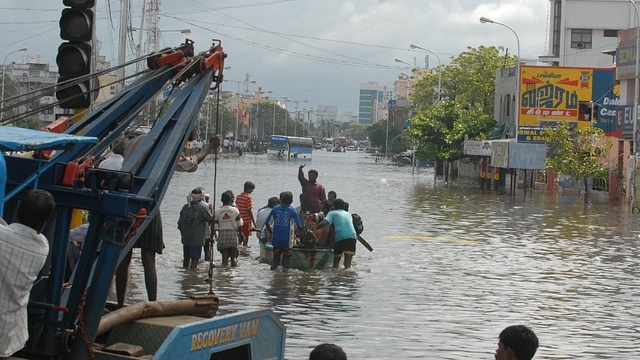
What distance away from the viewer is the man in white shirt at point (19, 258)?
5094mm

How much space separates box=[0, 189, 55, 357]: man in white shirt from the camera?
509cm

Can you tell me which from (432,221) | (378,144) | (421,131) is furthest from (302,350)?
(378,144)

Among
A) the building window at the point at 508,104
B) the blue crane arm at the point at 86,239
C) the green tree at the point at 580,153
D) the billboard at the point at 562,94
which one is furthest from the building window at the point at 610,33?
the blue crane arm at the point at 86,239

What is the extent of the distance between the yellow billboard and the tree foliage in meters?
10.1

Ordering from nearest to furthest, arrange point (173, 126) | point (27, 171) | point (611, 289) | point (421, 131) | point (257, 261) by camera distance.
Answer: point (27, 171)
point (173, 126)
point (611, 289)
point (257, 261)
point (421, 131)

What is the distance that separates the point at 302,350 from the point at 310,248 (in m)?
6.30

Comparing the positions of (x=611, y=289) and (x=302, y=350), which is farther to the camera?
(x=611, y=289)

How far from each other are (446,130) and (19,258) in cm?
6350

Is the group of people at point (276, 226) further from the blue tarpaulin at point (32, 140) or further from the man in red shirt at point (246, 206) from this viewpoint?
the blue tarpaulin at point (32, 140)

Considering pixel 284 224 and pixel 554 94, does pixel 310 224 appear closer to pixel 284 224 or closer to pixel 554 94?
pixel 284 224

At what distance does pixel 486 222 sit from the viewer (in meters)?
30.0

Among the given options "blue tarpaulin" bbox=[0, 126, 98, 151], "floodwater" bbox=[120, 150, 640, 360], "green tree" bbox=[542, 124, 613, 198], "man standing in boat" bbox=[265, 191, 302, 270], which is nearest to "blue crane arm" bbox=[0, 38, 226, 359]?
"blue tarpaulin" bbox=[0, 126, 98, 151]

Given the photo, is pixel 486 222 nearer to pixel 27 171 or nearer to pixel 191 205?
pixel 191 205

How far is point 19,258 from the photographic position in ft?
16.8
